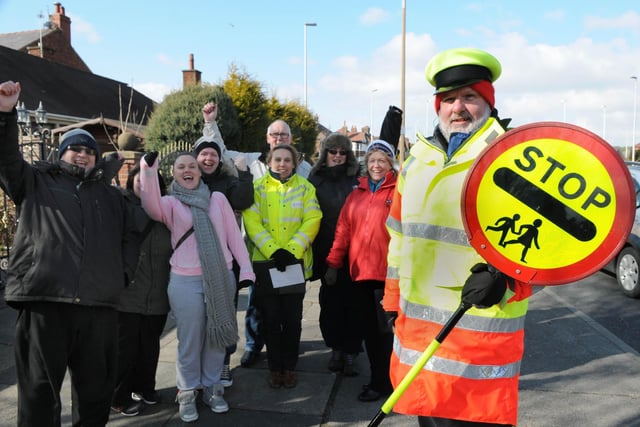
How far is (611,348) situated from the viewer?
16.1ft

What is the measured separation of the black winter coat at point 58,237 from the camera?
258 centimetres

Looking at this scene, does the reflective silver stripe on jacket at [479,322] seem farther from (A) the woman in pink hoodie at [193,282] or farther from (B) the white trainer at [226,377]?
(B) the white trainer at [226,377]

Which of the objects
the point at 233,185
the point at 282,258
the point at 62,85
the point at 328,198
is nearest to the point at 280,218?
the point at 282,258

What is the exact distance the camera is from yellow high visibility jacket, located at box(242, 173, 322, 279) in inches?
157

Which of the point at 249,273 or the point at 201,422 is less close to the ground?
the point at 249,273

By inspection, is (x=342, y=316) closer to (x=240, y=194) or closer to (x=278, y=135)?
(x=240, y=194)

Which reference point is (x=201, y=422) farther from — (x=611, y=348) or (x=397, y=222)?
(x=611, y=348)

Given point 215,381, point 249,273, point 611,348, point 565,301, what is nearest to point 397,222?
point 249,273

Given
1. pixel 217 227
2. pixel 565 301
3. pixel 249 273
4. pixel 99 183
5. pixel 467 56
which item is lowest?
pixel 565 301

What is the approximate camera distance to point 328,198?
14.4ft

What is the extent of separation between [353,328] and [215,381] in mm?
1166

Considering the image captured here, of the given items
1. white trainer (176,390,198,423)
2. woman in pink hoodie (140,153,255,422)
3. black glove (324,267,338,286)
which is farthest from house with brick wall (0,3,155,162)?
white trainer (176,390,198,423)

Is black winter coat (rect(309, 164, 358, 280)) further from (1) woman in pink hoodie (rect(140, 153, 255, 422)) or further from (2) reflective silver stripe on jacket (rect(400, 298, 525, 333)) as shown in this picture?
(2) reflective silver stripe on jacket (rect(400, 298, 525, 333))

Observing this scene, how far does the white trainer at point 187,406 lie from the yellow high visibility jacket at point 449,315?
1.91 m
